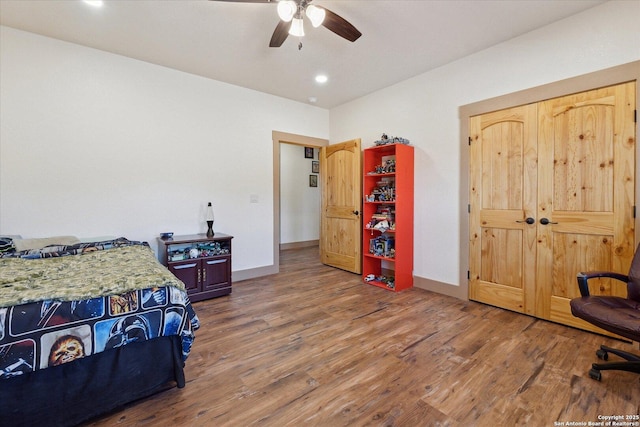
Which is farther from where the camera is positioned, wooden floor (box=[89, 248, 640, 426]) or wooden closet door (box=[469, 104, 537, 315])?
wooden closet door (box=[469, 104, 537, 315])

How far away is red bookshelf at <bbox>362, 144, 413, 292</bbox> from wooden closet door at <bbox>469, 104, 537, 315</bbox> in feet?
2.59

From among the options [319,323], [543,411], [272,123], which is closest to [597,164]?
[543,411]

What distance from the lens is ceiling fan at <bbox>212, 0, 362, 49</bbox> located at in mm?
1994

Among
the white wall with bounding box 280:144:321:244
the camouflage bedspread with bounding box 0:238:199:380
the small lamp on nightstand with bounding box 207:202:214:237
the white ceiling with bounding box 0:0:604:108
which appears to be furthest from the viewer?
the white wall with bounding box 280:144:321:244

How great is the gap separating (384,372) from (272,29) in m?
3.17

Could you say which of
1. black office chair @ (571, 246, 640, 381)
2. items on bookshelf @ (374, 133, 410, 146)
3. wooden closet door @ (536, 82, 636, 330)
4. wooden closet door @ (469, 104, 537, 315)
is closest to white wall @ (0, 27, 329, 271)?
items on bookshelf @ (374, 133, 410, 146)

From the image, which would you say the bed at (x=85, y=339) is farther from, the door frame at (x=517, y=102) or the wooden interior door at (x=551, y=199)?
the wooden interior door at (x=551, y=199)

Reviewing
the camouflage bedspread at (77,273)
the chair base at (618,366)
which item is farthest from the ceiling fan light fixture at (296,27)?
the chair base at (618,366)

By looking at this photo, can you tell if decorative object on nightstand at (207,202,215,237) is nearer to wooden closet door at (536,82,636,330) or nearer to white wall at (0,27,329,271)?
white wall at (0,27,329,271)

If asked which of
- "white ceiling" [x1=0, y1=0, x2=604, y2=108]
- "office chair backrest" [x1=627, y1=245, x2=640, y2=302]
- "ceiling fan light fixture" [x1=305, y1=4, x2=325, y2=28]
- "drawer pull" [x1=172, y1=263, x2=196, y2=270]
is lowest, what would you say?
"drawer pull" [x1=172, y1=263, x2=196, y2=270]

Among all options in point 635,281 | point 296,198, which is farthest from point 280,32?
point 296,198

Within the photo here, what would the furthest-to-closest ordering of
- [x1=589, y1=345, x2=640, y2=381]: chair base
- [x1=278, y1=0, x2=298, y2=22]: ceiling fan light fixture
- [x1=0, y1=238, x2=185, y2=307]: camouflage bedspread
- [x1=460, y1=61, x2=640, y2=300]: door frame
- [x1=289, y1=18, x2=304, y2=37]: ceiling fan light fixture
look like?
[x1=460, y1=61, x2=640, y2=300]: door frame, [x1=289, y1=18, x2=304, y2=37]: ceiling fan light fixture, [x1=278, y1=0, x2=298, y2=22]: ceiling fan light fixture, [x1=589, y1=345, x2=640, y2=381]: chair base, [x1=0, y1=238, x2=185, y2=307]: camouflage bedspread

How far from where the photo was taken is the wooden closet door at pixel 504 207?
9.48ft

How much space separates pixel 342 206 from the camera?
4.78 meters
